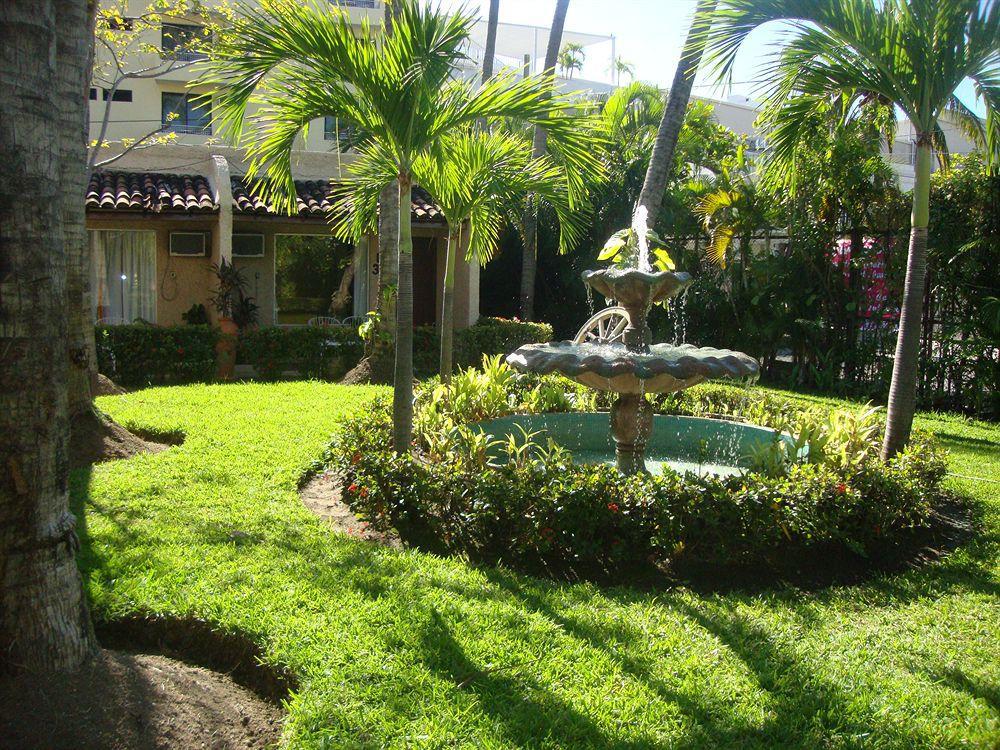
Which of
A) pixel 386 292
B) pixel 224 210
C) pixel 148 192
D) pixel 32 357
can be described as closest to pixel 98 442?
pixel 32 357

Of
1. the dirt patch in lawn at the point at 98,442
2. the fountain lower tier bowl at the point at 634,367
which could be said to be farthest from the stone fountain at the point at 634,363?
the dirt patch in lawn at the point at 98,442

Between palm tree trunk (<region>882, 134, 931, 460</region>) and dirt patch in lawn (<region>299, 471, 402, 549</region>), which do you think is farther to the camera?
palm tree trunk (<region>882, 134, 931, 460</region>)

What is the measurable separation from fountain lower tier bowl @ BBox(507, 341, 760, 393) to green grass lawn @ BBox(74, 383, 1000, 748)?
1652 mm

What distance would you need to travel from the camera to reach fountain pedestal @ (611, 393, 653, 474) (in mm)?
6922

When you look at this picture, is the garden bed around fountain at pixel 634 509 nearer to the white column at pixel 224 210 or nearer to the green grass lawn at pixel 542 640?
the green grass lawn at pixel 542 640

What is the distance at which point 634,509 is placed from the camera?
548 cm

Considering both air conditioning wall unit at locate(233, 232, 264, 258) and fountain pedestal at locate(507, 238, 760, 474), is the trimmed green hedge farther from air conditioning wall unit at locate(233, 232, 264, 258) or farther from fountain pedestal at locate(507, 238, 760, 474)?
fountain pedestal at locate(507, 238, 760, 474)

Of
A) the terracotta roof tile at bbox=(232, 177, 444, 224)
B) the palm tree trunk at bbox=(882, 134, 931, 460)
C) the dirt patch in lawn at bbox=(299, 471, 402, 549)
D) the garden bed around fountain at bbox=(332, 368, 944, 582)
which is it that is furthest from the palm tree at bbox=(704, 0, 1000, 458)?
the terracotta roof tile at bbox=(232, 177, 444, 224)

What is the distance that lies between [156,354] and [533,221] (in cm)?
805

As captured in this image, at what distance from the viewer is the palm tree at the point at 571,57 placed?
29.4 meters

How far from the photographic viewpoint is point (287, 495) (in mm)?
6676

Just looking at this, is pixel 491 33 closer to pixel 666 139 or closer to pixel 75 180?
pixel 666 139

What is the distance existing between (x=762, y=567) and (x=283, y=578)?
3061 mm

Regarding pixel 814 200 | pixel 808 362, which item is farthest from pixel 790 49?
pixel 808 362
